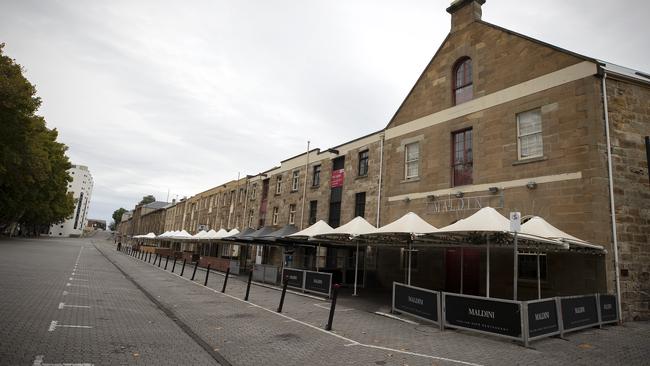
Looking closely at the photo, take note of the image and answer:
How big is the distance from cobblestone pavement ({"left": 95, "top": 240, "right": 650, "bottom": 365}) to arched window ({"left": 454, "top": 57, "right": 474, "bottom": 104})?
1020 cm

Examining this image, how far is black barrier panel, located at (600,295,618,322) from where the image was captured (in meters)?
10.6

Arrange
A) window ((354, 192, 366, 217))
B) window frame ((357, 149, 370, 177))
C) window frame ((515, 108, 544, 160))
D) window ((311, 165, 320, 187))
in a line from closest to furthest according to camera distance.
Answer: window frame ((515, 108, 544, 160)) → window ((354, 192, 366, 217)) → window frame ((357, 149, 370, 177)) → window ((311, 165, 320, 187))

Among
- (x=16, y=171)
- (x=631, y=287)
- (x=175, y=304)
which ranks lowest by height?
(x=175, y=304)

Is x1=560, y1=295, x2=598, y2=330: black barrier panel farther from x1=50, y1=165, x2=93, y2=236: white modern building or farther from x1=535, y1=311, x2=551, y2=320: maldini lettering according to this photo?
x1=50, y1=165, x2=93, y2=236: white modern building

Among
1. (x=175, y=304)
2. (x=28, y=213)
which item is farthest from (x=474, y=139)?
(x=28, y=213)

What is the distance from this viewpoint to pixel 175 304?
39.9 ft

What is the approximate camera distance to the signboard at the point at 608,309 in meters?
10.6

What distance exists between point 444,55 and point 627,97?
25.2 feet

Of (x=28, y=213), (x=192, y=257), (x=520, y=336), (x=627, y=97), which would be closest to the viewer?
(x=520, y=336)

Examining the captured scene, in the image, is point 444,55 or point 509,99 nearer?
point 509,99

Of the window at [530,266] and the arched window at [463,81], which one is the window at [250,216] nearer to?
the arched window at [463,81]

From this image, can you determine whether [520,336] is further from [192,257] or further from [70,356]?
[192,257]

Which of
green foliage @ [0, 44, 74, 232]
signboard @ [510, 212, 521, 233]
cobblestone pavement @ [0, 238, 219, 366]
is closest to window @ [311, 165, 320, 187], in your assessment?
cobblestone pavement @ [0, 238, 219, 366]

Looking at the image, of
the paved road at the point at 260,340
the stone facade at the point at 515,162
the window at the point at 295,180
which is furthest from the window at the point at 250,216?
the paved road at the point at 260,340
